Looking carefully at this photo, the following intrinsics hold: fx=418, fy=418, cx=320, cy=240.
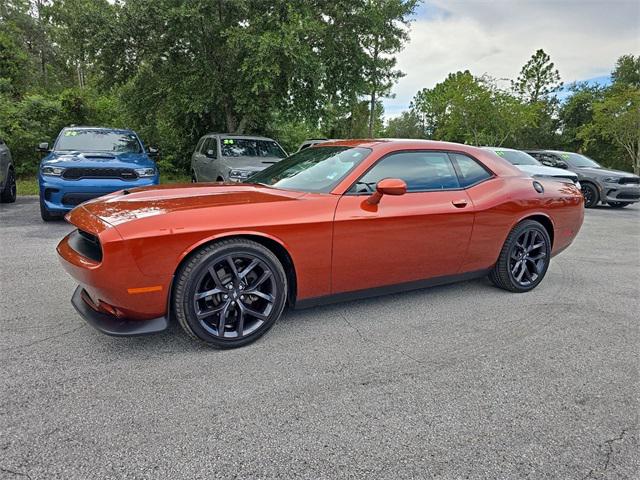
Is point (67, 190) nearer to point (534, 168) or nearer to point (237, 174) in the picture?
point (237, 174)

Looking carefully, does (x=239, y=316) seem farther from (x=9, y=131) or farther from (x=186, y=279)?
(x=9, y=131)

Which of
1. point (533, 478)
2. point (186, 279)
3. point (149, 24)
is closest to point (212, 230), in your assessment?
point (186, 279)

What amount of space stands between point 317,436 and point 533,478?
0.95m

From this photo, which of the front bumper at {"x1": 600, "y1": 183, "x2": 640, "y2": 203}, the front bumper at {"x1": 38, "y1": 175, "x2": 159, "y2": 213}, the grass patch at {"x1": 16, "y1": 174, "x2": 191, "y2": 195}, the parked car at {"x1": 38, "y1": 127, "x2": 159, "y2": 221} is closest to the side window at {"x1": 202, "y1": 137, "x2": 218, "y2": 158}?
the parked car at {"x1": 38, "y1": 127, "x2": 159, "y2": 221}

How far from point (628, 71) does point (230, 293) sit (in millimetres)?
48989

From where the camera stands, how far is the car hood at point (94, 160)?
6.58 metres

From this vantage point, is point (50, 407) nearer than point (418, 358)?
Yes

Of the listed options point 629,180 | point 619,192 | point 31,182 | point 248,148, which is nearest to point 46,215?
point 248,148

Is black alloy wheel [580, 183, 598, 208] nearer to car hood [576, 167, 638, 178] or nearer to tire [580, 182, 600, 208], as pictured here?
tire [580, 182, 600, 208]

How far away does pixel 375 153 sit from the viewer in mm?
3438

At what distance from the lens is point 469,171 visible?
12.9ft

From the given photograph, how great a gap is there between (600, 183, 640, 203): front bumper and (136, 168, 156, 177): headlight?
1177cm

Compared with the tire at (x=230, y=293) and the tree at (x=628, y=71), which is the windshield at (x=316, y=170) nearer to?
the tire at (x=230, y=293)

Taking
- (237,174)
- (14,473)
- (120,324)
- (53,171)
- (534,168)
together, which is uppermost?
(534,168)
